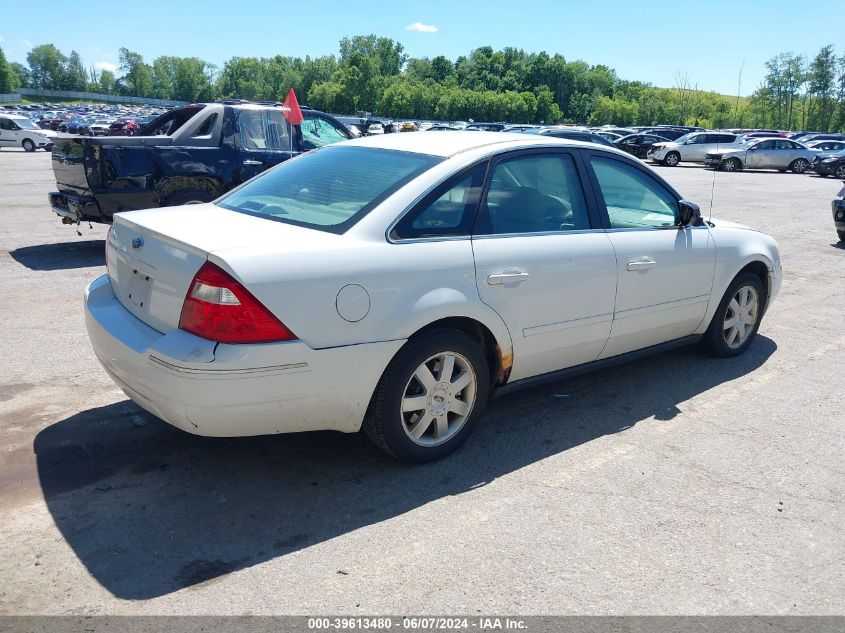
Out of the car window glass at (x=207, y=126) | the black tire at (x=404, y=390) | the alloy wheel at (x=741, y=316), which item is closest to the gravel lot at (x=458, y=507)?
the black tire at (x=404, y=390)

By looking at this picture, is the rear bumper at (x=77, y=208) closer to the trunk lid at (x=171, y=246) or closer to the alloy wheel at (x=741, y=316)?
the trunk lid at (x=171, y=246)

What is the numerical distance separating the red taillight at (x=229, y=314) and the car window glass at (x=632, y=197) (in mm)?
2430

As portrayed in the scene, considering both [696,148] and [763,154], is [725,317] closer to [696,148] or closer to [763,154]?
[763,154]

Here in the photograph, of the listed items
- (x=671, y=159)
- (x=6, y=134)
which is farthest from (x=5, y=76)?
(x=671, y=159)

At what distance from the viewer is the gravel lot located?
2.93 metres

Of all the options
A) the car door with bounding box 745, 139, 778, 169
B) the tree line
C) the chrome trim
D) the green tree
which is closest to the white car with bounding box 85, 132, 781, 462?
the chrome trim

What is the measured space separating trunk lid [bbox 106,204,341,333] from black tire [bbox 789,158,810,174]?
115 ft

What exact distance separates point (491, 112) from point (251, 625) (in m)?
147

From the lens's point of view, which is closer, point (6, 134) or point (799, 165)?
point (799, 165)

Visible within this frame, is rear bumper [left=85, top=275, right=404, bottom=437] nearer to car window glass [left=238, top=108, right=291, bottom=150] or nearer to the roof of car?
the roof of car

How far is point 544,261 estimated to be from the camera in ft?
13.8

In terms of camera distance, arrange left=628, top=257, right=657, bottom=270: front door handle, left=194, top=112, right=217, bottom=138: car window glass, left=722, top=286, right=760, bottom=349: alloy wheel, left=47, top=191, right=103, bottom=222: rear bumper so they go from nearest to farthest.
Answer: left=628, top=257, right=657, bottom=270: front door handle < left=722, top=286, right=760, bottom=349: alloy wheel < left=47, top=191, right=103, bottom=222: rear bumper < left=194, top=112, right=217, bottom=138: car window glass

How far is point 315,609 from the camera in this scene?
2.79 meters

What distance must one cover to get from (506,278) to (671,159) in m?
36.1
